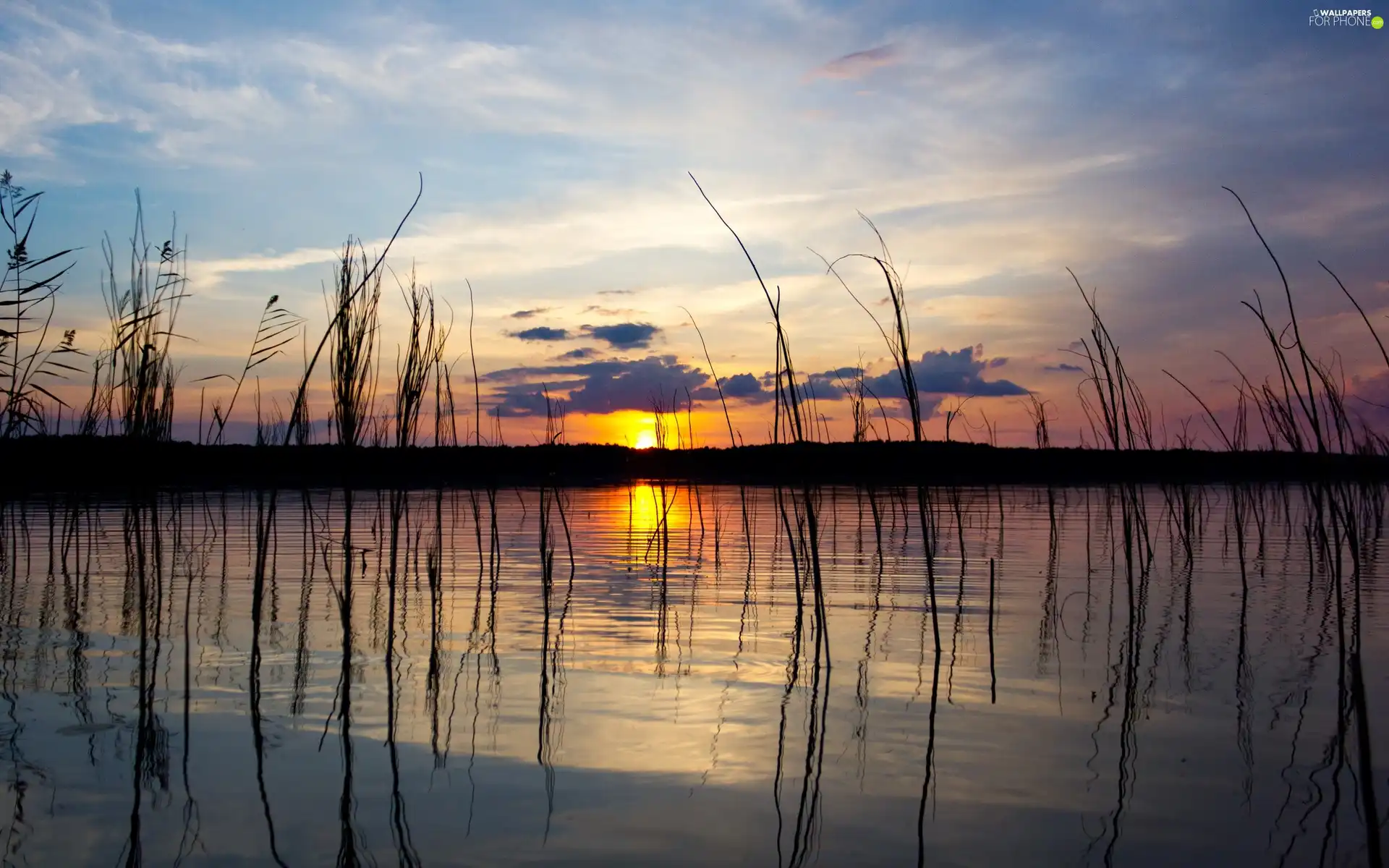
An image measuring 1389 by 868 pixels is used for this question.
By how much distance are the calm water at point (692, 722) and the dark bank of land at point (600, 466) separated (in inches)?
26.6

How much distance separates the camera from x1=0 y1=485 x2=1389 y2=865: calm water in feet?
9.70

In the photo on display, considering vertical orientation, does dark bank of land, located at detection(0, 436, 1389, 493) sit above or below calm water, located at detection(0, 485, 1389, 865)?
above

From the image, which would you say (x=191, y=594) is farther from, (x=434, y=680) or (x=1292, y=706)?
(x=1292, y=706)

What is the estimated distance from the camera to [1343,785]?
10.9 feet

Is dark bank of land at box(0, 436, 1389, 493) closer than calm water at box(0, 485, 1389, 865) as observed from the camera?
No

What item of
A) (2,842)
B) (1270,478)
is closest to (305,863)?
(2,842)

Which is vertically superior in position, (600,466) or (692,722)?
(600,466)

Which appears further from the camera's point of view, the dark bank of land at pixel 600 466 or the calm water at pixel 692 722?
the dark bank of land at pixel 600 466

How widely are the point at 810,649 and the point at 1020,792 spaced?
234 centimetres

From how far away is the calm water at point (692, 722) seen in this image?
2955 mm

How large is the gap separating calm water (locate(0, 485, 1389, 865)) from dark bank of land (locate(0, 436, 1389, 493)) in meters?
0.68

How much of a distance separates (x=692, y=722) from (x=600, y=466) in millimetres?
38088

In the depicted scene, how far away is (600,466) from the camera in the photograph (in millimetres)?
42031

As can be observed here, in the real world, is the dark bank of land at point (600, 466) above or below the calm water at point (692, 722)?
above
